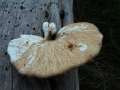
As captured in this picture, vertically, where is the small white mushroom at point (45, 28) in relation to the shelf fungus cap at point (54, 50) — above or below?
above

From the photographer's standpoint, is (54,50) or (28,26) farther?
(28,26)

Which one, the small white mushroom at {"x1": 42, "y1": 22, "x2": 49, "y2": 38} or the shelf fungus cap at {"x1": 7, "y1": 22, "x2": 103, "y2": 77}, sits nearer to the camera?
the shelf fungus cap at {"x1": 7, "y1": 22, "x2": 103, "y2": 77}

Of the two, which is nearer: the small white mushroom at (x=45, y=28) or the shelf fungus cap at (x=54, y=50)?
the shelf fungus cap at (x=54, y=50)

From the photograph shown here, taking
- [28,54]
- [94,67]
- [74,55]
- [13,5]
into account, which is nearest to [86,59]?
[74,55]

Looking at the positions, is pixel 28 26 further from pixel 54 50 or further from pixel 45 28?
pixel 54 50

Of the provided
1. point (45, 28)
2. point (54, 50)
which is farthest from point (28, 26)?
point (54, 50)
